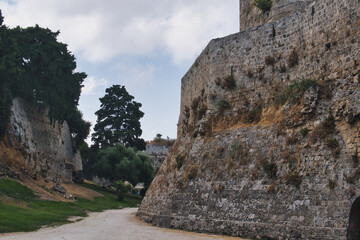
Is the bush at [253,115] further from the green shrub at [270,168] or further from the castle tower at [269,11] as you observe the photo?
the castle tower at [269,11]

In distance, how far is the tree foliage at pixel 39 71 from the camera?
30.8 meters

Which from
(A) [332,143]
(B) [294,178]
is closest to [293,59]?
(A) [332,143]

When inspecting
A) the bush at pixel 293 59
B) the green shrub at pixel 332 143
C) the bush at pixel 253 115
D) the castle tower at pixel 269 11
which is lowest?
the green shrub at pixel 332 143

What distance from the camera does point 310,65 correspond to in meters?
14.9

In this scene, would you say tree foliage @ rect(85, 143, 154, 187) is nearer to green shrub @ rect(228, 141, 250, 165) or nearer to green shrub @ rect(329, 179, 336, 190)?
green shrub @ rect(228, 141, 250, 165)

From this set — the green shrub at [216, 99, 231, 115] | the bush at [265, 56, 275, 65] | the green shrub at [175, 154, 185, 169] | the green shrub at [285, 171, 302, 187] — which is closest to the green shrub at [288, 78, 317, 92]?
the bush at [265, 56, 275, 65]

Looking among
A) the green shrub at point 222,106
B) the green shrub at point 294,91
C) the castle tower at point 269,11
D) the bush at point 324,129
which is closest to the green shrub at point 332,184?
the bush at point 324,129

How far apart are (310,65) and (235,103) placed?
4357 mm

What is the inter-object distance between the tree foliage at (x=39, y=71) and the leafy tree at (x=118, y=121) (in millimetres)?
10659

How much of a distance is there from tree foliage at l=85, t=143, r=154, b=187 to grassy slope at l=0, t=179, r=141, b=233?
8055mm

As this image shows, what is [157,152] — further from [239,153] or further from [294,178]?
[294,178]

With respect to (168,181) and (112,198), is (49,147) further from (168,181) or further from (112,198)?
(168,181)

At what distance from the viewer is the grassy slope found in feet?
54.3

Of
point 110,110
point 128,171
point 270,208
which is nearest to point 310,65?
point 270,208
